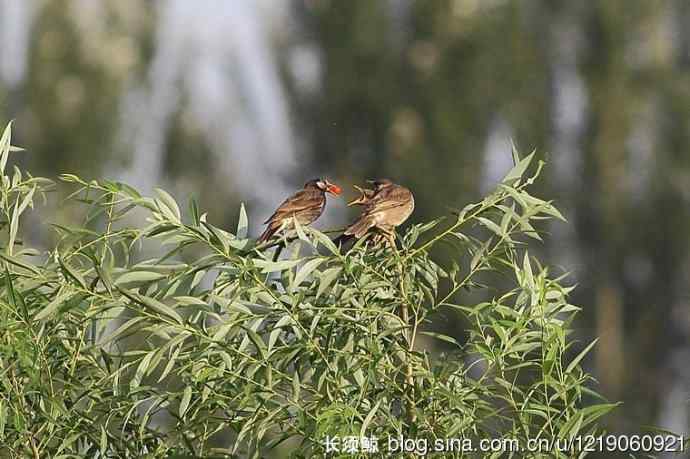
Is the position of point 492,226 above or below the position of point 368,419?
above

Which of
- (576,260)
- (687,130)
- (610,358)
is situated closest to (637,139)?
(687,130)

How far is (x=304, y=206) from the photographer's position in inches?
178

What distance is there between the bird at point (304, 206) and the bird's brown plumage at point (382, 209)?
0.19m

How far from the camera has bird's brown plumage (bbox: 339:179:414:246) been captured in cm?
383

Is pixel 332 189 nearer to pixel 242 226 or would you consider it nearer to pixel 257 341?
pixel 242 226

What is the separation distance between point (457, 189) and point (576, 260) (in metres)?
1.83

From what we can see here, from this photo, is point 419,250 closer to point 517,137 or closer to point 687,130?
point 517,137

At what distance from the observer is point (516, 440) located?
3350 mm

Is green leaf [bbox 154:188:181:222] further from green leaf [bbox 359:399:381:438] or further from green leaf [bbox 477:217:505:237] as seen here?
green leaf [bbox 477:217:505:237]

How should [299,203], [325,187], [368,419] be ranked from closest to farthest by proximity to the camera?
[368,419] → [299,203] → [325,187]

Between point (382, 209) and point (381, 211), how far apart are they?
0.06m

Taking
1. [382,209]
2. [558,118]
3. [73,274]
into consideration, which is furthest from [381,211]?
[558,118]

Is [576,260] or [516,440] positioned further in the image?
[576,260]

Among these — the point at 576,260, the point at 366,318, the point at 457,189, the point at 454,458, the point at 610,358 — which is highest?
the point at 366,318
